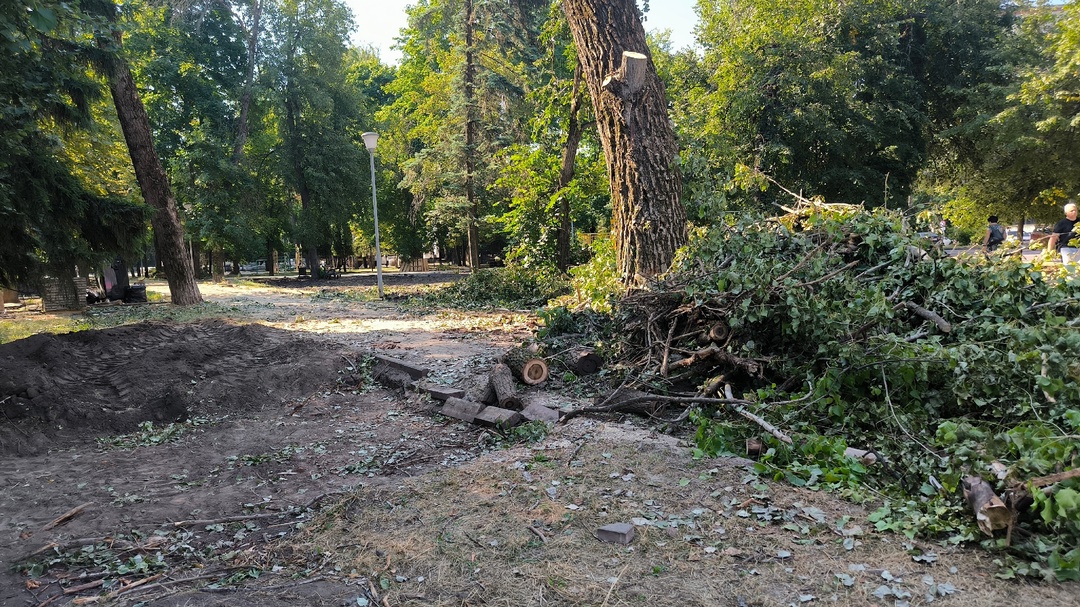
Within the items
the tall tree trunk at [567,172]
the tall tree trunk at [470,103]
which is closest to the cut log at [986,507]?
the tall tree trunk at [567,172]

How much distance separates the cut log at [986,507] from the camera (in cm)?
284

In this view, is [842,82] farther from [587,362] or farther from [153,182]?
[153,182]

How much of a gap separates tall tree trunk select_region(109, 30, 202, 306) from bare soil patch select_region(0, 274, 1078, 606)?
8579 mm

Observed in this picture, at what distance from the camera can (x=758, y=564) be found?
296cm

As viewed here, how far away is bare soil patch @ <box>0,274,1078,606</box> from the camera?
2867 millimetres

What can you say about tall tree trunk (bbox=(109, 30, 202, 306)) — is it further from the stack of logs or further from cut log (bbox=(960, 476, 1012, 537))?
cut log (bbox=(960, 476, 1012, 537))

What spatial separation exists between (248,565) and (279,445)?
236 cm

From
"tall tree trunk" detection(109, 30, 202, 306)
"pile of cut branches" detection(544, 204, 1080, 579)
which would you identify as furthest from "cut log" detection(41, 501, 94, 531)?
"tall tree trunk" detection(109, 30, 202, 306)

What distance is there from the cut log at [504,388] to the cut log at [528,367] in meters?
0.31

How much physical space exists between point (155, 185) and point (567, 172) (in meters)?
9.49

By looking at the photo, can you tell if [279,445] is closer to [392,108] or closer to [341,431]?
[341,431]

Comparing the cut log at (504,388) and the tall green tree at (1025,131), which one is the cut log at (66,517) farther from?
the tall green tree at (1025,131)

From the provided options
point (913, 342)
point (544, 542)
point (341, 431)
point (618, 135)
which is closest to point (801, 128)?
point (618, 135)

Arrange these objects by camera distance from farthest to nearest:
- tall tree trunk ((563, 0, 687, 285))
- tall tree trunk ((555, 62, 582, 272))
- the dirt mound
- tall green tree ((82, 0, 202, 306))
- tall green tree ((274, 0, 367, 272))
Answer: tall green tree ((274, 0, 367, 272)), tall green tree ((82, 0, 202, 306)), tall tree trunk ((555, 62, 582, 272)), tall tree trunk ((563, 0, 687, 285)), the dirt mound
